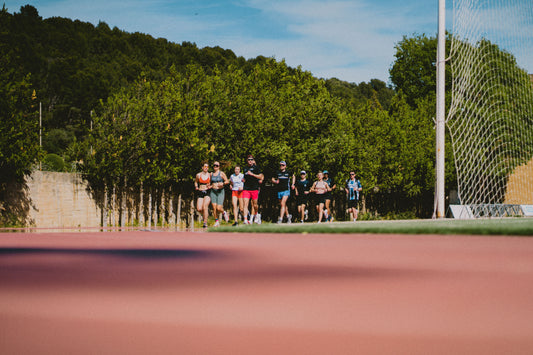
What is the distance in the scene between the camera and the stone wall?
19375mm

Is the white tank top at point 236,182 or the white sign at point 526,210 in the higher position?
the white tank top at point 236,182

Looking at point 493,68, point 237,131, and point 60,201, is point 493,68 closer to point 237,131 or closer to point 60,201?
point 237,131

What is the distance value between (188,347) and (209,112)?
23247 mm

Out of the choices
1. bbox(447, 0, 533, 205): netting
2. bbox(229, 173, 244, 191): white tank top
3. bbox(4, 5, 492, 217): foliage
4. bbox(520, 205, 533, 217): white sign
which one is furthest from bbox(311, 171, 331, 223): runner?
bbox(520, 205, 533, 217): white sign

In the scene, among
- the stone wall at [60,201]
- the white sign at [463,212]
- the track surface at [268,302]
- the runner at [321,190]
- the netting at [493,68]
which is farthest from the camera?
the white sign at [463,212]

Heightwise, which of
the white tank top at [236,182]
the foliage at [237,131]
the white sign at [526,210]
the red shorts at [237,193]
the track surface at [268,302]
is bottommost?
the white sign at [526,210]

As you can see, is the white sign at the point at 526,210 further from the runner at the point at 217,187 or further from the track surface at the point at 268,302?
the track surface at the point at 268,302

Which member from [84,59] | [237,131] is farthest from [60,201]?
[84,59]

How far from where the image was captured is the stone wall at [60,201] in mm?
19375

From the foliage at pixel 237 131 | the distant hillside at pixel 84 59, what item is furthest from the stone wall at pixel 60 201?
the distant hillside at pixel 84 59

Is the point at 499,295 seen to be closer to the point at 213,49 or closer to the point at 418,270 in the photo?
the point at 418,270

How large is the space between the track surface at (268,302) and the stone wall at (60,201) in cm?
1201

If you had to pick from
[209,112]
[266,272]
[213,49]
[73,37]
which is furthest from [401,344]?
[73,37]

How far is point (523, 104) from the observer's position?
92.6 ft
